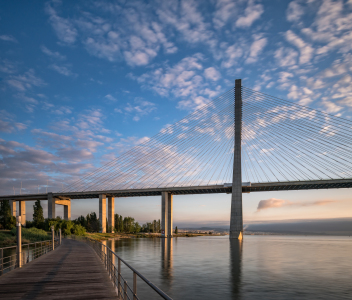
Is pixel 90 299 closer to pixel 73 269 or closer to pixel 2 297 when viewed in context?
pixel 2 297

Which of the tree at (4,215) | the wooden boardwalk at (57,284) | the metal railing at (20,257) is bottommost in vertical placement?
the tree at (4,215)

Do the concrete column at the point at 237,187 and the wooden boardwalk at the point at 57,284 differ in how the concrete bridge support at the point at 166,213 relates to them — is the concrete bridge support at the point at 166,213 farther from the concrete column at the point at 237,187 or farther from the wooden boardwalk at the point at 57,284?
the wooden boardwalk at the point at 57,284

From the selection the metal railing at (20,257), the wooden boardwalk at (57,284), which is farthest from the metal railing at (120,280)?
the metal railing at (20,257)

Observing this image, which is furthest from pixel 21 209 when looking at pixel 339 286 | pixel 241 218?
pixel 339 286

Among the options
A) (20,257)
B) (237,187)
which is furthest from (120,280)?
(237,187)

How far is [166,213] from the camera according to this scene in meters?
94.3

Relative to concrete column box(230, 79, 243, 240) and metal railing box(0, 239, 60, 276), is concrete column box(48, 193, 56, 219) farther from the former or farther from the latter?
metal railing box(0, 239, 60, 276)

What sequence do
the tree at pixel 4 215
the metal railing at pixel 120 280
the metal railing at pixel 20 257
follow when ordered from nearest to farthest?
the metal railing at pixel 120 280, the metal railing at pixel 20 257, the tree at pixel 4 215

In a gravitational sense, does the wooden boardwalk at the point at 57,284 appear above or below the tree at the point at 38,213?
above

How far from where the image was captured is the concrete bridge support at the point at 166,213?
308 feet

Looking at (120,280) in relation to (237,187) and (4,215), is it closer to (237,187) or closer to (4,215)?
(237,187)

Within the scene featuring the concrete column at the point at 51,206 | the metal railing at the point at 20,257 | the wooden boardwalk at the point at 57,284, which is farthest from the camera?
the concrete column at the point at 51,206

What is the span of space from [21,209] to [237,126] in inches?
3661

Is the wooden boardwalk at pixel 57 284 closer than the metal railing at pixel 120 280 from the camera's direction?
No
